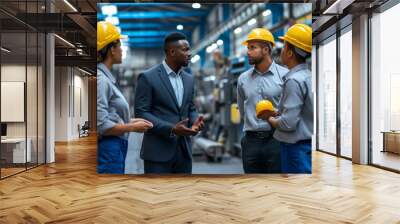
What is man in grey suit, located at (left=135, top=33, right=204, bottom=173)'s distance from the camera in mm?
4859

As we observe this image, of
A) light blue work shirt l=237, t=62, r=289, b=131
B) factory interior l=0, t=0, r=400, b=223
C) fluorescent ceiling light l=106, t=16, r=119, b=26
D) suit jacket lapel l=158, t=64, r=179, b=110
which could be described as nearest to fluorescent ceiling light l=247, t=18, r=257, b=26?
factory interior l=0, t=0, r=400, b=223

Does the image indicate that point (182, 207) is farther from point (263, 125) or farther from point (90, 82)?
point (90, 82)

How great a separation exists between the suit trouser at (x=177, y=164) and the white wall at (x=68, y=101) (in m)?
1.99

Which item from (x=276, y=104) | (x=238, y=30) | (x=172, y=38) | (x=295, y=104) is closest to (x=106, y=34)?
(x=172, y=38)

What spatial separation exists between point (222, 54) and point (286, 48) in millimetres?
785

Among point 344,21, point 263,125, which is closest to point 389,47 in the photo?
point 344,21

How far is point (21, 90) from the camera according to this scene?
6527 millimetres

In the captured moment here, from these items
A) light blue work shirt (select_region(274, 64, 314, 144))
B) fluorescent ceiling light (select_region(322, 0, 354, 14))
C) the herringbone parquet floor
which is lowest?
the herringbone parquet floor

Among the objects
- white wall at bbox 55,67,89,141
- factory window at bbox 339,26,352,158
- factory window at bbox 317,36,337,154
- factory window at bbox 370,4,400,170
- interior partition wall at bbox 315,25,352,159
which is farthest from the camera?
factory window at bbox 317,36,337,154

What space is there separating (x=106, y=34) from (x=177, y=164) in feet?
5.93

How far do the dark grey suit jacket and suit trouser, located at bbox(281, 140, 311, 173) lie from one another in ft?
3.83

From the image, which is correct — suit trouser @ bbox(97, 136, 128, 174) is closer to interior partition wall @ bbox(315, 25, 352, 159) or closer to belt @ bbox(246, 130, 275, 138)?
belt @ bbox(246, 130, 275, 138)

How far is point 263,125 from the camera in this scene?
16.4 ft

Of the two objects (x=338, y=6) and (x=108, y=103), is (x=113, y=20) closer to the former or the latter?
(x=108, y=103)
